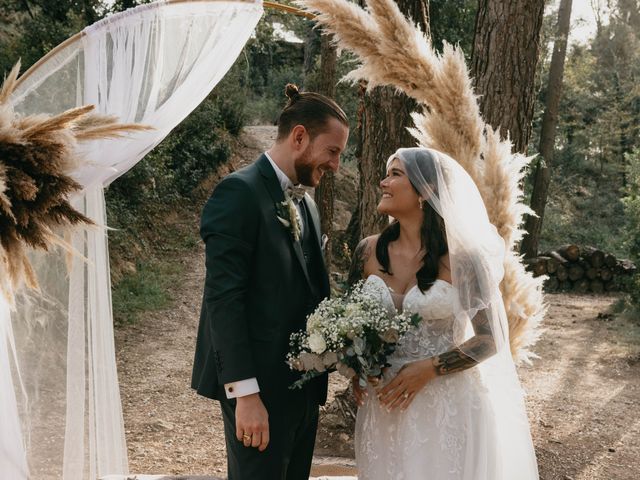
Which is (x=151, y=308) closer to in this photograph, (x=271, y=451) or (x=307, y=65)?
(x=271, y=451)

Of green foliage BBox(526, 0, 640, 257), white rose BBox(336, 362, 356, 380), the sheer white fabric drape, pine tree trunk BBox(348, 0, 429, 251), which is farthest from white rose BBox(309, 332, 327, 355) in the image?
green foliage BBox(526, 0, 640, 257)

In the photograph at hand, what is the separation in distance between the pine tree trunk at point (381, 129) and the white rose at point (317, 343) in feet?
9.24

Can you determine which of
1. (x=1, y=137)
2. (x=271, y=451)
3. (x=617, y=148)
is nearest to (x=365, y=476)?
(x=271, y=451)

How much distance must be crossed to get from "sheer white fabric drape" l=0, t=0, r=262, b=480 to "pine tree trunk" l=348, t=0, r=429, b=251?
5.09ft

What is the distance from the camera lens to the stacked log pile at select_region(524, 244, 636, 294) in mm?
14320

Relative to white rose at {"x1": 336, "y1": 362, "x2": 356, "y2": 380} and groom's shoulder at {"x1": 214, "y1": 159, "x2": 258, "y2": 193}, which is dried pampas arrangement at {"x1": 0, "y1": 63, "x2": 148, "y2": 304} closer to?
groom's shoulder at {"x1": 214, "y1": 159, "x2": 258, "y2": 193}

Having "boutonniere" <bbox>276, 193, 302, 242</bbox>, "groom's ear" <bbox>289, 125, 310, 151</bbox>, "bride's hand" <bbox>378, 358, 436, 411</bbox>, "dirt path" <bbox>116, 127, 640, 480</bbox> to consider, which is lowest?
"dirt path" <bbox>116, 127, 640, 480</bbox>

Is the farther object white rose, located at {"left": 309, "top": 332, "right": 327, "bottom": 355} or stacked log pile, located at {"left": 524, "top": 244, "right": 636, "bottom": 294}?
stacked log pile, located at {"left": 524, "top": 244, "right": 636, "bottom": 294}

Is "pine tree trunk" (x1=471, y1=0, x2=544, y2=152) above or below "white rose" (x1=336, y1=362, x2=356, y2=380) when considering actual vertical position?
above

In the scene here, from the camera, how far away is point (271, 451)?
2.75m

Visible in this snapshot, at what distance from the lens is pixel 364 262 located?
3.26 m

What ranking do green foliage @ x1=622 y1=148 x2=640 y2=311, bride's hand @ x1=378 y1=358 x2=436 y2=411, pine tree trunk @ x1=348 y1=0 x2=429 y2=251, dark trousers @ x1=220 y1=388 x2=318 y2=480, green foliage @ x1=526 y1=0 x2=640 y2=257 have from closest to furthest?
dark trousers @ x1=220 y1=388 x2=318 y2=480
bride's hand @ x1=378 y1=358 x2=436 y2=411
pine tree trunk @ x1=348 y1=0 x2=429 y2=251
green foliage @ x1=622 y1=148 x2=640 y2=311
green foliage @ x1=526 y1=0 x2=640 y2=257

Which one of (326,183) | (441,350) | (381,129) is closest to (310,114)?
(441,350)

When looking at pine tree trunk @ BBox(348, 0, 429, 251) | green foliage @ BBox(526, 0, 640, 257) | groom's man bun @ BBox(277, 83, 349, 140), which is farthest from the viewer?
green foliage @ BBox(526, 0, 640, 257)
